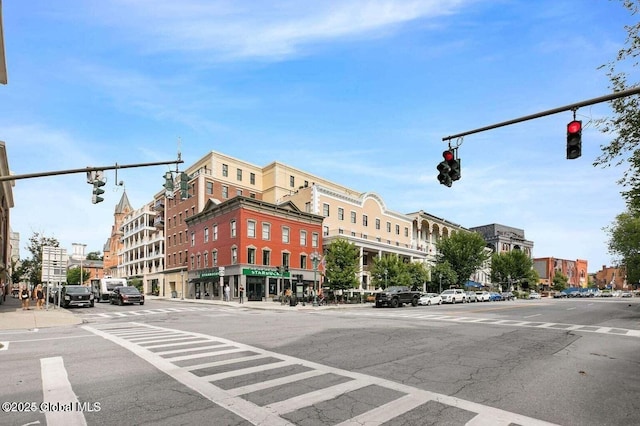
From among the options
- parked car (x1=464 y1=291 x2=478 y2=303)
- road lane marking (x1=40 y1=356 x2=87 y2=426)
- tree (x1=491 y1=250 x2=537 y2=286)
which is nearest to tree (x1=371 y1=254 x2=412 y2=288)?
parked car (x1=464 y1=291 x2=478 y2=303)

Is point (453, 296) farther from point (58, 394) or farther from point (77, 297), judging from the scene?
point (58, 394)

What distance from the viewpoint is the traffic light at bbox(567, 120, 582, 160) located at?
9820 mm

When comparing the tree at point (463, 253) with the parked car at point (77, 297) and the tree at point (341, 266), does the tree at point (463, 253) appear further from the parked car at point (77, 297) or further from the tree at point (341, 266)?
the parked car at point (77, 297)

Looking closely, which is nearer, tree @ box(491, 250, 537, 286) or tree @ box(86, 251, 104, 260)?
tree @ box(491, 250, 537, 286)

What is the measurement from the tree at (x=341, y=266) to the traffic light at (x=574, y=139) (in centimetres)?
3515

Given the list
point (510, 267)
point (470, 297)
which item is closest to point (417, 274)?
point (470, 297)

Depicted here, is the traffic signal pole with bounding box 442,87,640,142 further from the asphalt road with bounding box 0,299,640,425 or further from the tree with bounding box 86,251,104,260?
the tree with bounding box 86,251,104,260

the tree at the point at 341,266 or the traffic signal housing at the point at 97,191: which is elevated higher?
the traffic signal housing at the point at 97,191

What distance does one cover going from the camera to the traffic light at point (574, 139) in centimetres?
982

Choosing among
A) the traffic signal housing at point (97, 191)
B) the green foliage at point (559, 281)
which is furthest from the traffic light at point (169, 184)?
the green foliage at point (559, 281)

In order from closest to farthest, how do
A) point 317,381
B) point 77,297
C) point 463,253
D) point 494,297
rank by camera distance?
1. point 317,381
2. point 77,297
3. point 494,297
4. point 463,253

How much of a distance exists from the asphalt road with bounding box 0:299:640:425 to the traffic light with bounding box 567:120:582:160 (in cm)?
486

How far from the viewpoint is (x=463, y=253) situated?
63656 millimetres

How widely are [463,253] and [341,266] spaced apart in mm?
27082
